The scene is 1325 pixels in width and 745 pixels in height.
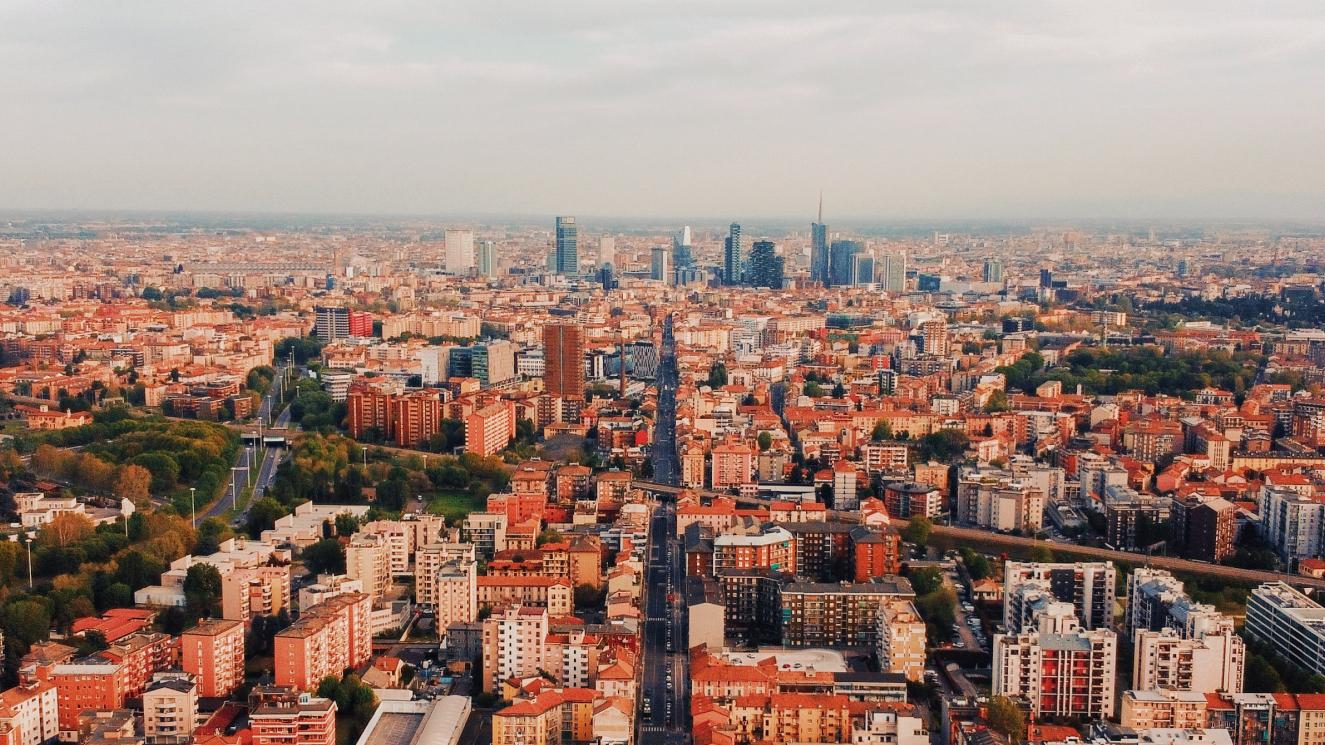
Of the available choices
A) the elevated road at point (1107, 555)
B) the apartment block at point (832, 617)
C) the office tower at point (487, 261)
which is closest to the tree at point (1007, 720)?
the apartment block at point (832, 617)

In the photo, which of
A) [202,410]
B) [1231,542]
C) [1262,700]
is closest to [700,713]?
[1262,700]

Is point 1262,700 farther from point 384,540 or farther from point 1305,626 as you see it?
point 384,540

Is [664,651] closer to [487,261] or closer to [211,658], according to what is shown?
[211,658]

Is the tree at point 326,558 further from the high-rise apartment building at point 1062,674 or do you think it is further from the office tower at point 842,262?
the office tower at point 842,262

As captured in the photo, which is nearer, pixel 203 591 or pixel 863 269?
pixel 203 591

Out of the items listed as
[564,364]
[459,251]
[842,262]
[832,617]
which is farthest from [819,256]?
[832,617]

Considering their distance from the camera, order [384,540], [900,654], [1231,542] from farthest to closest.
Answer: [1231,542], [384,540], [900,654]
